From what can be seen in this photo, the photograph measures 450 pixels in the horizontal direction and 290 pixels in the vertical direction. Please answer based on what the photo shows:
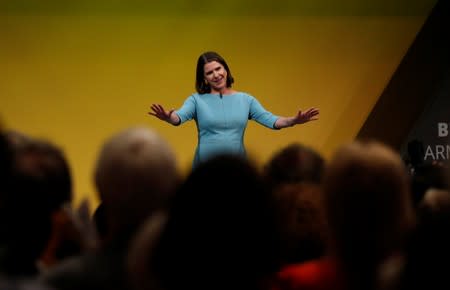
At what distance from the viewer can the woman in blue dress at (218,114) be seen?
434 cm

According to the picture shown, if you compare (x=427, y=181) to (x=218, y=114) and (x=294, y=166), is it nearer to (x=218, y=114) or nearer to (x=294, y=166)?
(x=294, y=166)

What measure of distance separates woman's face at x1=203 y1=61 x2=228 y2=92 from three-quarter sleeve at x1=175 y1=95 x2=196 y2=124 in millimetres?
139

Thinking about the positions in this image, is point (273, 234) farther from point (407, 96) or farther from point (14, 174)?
point (407, 96)

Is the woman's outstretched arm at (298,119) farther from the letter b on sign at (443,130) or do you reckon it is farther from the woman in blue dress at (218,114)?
the letter b on sign at (443,130)

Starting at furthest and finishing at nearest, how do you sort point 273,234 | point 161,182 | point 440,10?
point 440,10, point 161,182, point 273,234

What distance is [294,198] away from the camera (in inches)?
73.4

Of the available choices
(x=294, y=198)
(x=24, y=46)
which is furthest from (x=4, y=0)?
(x=294, y=198)

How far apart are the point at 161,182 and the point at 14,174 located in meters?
0.29

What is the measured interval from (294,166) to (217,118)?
2.32m

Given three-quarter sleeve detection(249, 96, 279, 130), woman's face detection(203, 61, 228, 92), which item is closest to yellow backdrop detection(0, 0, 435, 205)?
three-quarter sleeve detection(249, 96, 279, 130)

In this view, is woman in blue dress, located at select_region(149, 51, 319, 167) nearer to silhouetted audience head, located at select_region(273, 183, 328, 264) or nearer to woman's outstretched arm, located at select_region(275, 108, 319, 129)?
woman's outstretched arm, located at select_region(275, 108, 319, 129)

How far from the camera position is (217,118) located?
171 inches

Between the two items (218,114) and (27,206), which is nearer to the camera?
(27,206)

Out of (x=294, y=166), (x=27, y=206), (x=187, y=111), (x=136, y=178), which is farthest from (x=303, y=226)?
(x=187, y=111)
